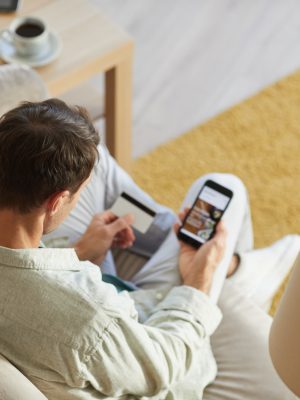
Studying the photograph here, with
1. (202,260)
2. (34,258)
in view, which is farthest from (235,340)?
(34,258)

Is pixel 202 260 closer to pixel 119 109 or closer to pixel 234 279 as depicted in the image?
pixel 234 279

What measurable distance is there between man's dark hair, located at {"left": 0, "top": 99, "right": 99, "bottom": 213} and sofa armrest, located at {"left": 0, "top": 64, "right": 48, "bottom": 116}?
0.45 m

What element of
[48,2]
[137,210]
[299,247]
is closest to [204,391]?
[137,210]

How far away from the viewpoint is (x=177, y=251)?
1.60 m

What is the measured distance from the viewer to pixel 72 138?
1108 mm

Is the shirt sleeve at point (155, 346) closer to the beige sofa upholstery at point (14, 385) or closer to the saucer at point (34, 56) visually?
the beige sofa upholstery at point (14, 385)

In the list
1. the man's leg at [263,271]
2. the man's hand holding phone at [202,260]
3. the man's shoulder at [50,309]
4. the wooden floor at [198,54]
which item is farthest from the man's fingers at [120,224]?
the wooden floor at [198,54]

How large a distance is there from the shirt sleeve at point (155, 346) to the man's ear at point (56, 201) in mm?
190

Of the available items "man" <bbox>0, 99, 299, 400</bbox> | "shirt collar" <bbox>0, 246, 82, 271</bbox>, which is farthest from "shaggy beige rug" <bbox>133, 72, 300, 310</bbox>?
"shirt collar" <bbox>0, 246, 82, 271</bbox>

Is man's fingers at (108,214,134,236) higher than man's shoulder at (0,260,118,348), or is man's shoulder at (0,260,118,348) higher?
man's fingers at (108,214,134,236)

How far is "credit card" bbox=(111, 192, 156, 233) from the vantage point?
5.43 feet

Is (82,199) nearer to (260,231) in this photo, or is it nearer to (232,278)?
(232,278)

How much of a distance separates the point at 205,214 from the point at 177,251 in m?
0.10

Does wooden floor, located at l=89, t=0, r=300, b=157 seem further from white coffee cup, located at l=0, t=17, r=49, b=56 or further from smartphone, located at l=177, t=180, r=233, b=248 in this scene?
smartphone, located at l=177, t=180, r=233, b=248
